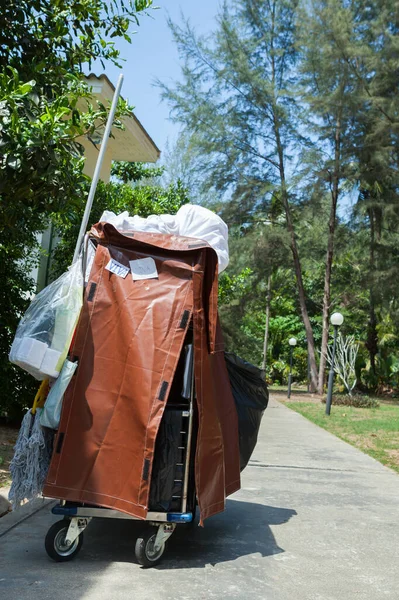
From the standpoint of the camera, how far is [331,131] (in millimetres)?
27391

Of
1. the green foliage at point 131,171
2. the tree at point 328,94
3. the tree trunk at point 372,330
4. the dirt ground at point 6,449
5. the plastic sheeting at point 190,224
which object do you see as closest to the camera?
the plastic sheeting at point 190,224

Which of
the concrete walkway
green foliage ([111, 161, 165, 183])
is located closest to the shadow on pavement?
the concrete walkway

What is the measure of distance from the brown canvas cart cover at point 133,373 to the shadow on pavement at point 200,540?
0.45 metres

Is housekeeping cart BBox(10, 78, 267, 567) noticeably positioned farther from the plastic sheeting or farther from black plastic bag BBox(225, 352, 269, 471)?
black plastic bag BBox(225, 352, 269, 471)

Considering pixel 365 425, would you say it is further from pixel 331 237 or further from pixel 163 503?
pixel 331 237

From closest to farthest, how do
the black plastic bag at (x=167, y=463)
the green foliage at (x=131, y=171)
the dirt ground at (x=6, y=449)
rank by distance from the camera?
1. the black plastic bag at (x=167, y=463)
2. the dirt ground at (x=6, y=449)
3. the green foliage at (x=131, y=171)

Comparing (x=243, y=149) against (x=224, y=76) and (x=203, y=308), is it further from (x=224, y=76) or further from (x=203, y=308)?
(x=203, y=308)

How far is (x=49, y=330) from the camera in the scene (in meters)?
4.53

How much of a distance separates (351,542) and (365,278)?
74.6 feet

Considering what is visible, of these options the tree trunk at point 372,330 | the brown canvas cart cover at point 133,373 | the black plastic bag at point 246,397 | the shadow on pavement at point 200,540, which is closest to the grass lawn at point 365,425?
the shadow on pavement at point 200,540

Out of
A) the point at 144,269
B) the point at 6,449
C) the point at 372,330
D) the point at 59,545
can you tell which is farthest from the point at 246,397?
the point at 372,330

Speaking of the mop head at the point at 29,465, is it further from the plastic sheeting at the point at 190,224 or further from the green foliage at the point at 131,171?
the green foliage at the point at 131,171

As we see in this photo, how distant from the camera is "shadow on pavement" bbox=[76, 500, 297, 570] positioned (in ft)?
15.8

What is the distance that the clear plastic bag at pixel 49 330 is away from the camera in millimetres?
4453
